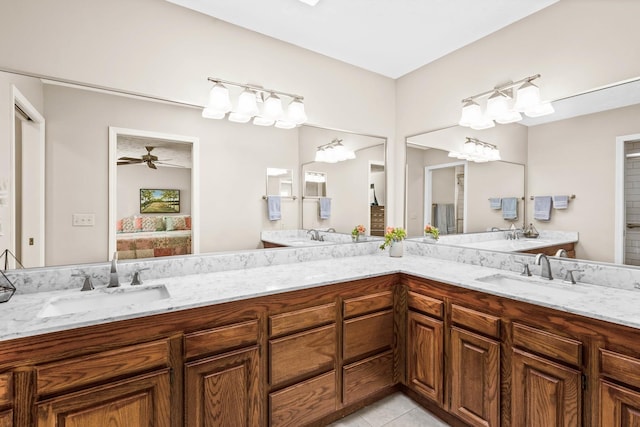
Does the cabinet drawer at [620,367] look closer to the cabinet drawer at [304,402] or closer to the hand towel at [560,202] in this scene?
the hand towel at [560,202]

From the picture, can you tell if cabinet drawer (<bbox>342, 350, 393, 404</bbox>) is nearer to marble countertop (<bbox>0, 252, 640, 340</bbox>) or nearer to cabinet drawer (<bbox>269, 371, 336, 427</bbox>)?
cabinet drawer (<bbox>269, 371, 336, 427</bbox>)

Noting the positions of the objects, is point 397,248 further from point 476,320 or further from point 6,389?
point 6,389

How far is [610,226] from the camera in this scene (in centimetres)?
177

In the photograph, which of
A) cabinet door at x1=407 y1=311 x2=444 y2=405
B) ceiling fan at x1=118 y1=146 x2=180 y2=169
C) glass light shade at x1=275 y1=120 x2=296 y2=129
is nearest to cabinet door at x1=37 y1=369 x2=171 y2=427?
ceiling fan at x1=118 y1=146 x2=180 y2=169

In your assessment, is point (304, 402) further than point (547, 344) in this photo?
Yes

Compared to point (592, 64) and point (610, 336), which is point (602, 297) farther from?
point (592, 64)

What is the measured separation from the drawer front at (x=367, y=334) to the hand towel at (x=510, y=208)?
1.11m

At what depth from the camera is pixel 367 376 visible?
2070 millimetres

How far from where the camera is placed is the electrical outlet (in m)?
1.72

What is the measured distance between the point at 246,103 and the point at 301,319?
4.83ft

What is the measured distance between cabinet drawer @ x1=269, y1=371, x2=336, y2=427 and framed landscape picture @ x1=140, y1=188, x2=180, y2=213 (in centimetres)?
125

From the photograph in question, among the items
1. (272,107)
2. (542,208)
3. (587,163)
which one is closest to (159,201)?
(272,107)

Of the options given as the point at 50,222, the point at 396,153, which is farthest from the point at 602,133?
the point at 50,222

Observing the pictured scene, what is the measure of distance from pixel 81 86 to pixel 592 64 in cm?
294
